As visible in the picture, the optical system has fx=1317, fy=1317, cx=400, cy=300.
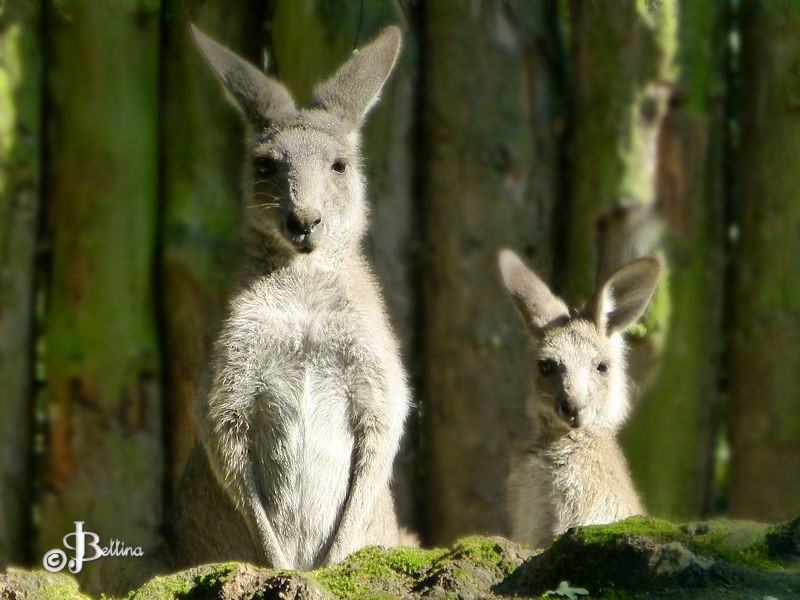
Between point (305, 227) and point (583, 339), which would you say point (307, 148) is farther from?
point (583, 339)

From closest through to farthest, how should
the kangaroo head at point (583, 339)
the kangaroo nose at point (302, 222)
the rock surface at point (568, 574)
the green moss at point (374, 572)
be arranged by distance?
1. the rock surface at point (568, 574)
2. the green moss at point (374, 572)
3. the kangaroo nose at point (302, 222)
4. the kangaroo head at point (583, 339)

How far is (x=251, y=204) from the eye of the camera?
5359mm

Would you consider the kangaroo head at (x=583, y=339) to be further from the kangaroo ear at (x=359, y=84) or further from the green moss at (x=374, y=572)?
the green moss at (x=374, y=572)

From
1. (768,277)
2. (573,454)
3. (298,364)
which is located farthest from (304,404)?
(768,277)

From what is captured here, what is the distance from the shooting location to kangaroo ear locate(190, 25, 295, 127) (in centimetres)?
538

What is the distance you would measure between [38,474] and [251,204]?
7.43 ft

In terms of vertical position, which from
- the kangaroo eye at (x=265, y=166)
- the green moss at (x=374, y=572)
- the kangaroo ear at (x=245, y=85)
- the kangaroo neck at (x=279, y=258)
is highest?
the kangaroo ear at (x=245, y=85)

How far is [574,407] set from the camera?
5.49m

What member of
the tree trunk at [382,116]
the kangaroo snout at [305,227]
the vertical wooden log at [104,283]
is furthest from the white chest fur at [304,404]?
the vertical wooden log at [104,283]

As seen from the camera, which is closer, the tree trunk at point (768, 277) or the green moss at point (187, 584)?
the green moss at point (187, 584)

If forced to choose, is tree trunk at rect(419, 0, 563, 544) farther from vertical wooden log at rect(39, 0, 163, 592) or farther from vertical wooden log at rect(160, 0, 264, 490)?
vertical wooden log at rect(39, 0, 163, 592)

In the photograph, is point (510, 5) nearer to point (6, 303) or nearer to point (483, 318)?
→ point (483, 318)

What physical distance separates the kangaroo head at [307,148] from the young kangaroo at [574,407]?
95 cm

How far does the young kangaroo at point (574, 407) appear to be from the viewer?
5547 millimetres
